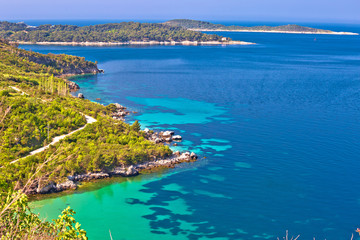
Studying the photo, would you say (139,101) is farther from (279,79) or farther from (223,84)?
(279,79)

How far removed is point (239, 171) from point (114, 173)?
14610mm

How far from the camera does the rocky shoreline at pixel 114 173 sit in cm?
3806

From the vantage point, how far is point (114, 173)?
43.0 meters

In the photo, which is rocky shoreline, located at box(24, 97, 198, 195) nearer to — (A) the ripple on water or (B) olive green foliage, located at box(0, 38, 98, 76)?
(A) the ripple on water

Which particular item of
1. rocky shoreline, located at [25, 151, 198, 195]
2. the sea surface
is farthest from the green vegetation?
the sea surface

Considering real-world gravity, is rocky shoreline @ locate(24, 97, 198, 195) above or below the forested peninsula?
below

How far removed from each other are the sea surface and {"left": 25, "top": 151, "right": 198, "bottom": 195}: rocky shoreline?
115 cm

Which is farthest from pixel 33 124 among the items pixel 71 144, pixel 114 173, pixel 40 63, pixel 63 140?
pixel 40 63

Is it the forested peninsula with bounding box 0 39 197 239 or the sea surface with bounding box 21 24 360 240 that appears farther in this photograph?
the forested peninsula with bounding box 0 39 197 239

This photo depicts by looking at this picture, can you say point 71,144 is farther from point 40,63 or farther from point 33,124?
point 40,63

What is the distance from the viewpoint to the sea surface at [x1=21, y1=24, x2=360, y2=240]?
33.9m

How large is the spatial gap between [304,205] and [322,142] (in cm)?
1880

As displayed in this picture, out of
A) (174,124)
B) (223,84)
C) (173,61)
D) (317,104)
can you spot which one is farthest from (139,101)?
(173,61)

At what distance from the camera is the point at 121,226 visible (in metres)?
33.5
